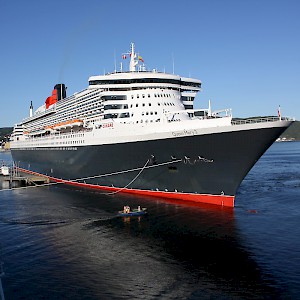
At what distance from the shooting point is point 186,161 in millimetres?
29891

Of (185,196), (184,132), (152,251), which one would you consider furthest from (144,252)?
(184,132)

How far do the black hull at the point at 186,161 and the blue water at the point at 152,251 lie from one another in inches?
76.3

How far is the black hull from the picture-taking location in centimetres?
2752

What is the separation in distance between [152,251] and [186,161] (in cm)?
1122

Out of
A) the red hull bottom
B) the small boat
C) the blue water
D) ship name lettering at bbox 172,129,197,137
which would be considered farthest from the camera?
the red hull bottom

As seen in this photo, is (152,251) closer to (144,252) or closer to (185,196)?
(144,252)

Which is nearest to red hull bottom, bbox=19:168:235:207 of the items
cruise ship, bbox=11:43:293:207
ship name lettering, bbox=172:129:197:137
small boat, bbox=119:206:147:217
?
cruise ship, bbox=11:43:293:207

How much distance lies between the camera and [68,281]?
16.4 meters

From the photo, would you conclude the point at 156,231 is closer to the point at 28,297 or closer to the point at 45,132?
the point at 28,297

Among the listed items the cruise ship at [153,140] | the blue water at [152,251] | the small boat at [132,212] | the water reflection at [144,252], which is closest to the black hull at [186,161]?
the cruise ship at [153,140]

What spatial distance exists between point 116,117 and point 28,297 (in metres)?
23.8

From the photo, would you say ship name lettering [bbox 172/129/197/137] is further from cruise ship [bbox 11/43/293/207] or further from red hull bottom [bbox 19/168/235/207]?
red hull bottom [bbox 19/168/235/207]

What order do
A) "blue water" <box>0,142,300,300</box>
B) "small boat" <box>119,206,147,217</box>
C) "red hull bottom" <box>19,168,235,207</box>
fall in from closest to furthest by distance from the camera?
"blue water" <box>0,142,300,300</box>, "small boat" <box>119,206,147,217</box>, "red hull bottom" <box>19,168,235,207</box>

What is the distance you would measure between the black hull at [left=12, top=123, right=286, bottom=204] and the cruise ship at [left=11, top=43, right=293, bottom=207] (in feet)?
0.25
